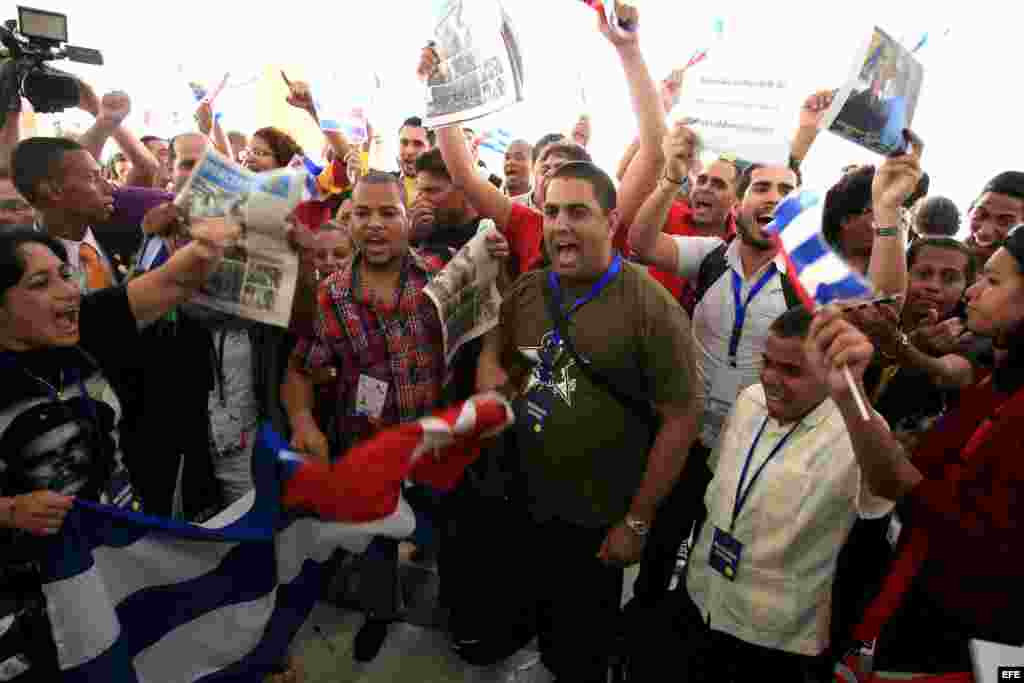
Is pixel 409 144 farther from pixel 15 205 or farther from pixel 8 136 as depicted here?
pixel 15 205

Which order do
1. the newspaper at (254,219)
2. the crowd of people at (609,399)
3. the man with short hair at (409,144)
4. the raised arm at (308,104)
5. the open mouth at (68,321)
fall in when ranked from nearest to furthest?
1. the crowd of people at (609,399)
2. the open mouth at (68,321)
3. the newspaper at (254,219)
4. the raised arm at (308,104)
5. the man with short hair at (409,144)

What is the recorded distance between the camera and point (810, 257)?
133 cm

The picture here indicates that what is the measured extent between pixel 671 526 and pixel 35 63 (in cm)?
333

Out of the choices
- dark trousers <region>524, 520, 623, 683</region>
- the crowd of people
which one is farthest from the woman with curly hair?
dark trousers <region>524, 520, 623, 683</region>

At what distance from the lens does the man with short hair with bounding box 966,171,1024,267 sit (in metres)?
2.79

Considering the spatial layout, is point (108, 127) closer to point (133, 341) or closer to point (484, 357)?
point (133, 341)

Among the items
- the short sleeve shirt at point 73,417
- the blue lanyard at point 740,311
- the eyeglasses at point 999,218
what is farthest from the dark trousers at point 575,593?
the eyeglasses at point 999,218

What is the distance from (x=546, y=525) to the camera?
2186 mm

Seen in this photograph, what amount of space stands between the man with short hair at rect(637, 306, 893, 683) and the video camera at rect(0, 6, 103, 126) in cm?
313

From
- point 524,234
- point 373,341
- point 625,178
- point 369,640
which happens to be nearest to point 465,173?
point 524,234

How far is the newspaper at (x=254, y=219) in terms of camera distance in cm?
176

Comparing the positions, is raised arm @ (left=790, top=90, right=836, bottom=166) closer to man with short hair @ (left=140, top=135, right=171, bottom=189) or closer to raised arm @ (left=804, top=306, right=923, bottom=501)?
raised arm @ (left=804, top=306, right=923, bottom=501)

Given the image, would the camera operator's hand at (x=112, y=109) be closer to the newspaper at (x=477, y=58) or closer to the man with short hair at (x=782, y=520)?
the newspaper at (x=477, y=58)

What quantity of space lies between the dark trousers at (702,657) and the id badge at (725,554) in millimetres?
208
